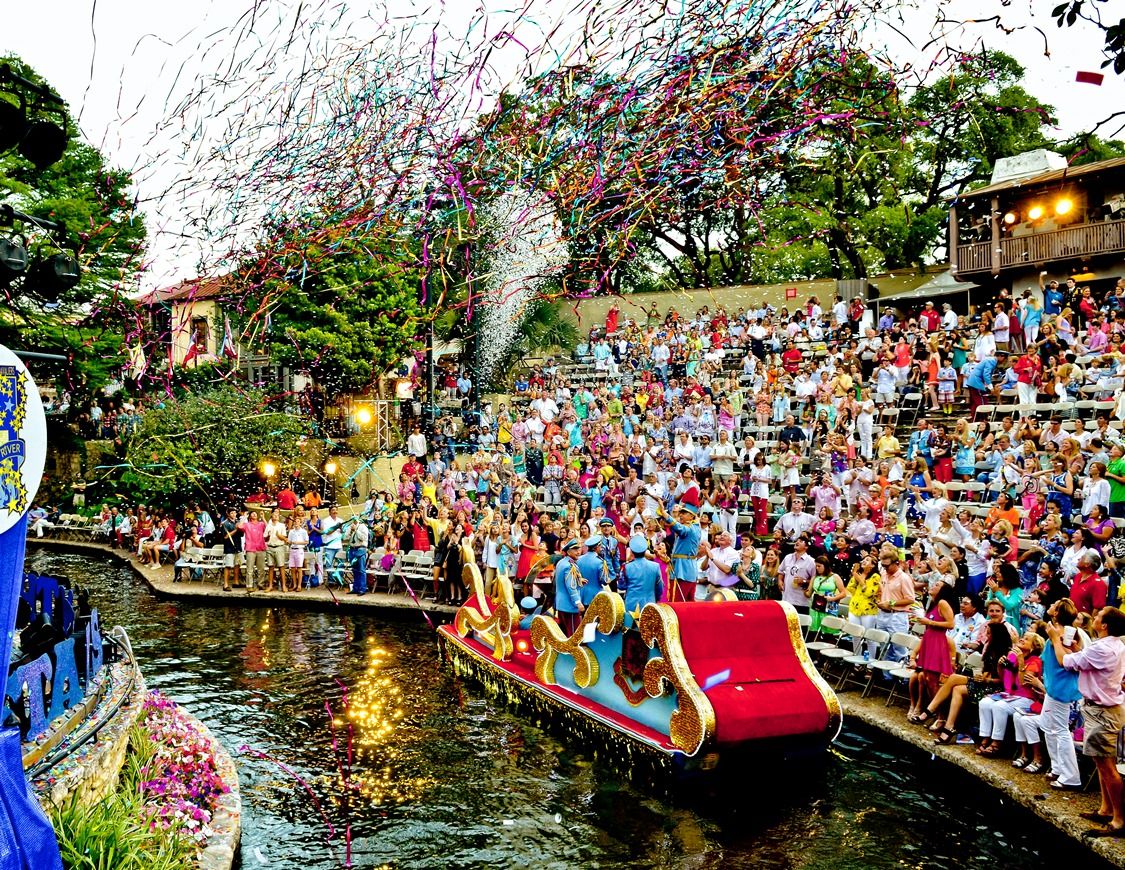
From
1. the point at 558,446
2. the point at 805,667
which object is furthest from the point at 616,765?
the point at 558,446

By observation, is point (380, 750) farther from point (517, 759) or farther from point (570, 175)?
point (570, 175)

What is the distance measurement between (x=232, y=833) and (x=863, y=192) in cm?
2770

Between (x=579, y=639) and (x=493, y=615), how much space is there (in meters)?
2.49

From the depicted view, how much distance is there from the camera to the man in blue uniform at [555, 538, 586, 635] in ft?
38.0

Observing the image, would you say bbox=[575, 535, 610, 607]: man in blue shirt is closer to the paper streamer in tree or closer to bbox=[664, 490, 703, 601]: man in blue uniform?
bbox=[664, 490, 703, 601]: man in blue uniform

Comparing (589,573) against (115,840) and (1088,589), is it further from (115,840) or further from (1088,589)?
(115,840)

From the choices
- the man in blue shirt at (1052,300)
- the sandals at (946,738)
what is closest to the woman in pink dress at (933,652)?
the sandals at (946,738)

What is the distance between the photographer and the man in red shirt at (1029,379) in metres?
15.6

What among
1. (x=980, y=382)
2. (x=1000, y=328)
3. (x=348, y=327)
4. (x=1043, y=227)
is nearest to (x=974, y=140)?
(x=1043, y=227)

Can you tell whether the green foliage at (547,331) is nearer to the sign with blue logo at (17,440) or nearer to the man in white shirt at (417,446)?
the man in white shirt at (417,446)

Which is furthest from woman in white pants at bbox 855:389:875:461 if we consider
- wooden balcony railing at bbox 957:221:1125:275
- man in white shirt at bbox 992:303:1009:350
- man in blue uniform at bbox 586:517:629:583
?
wooden balcony railing at bbox 957:221:1125:275

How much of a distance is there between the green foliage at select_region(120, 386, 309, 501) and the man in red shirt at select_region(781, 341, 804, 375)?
1172 centimetres

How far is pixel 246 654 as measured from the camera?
576 inches

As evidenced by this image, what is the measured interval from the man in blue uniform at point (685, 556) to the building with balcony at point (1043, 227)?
58.5ft
